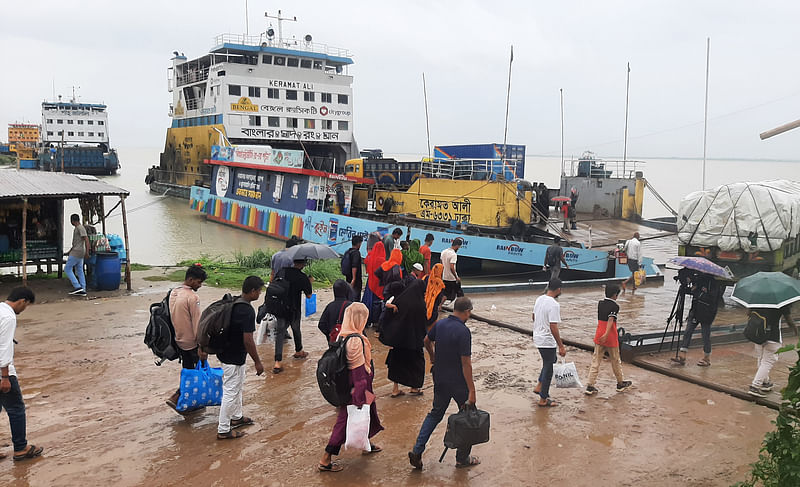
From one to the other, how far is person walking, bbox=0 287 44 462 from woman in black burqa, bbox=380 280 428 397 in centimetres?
307

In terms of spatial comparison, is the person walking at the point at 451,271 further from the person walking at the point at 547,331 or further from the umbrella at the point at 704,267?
the person walking at the point at 547,331

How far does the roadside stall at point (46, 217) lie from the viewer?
1155 cm

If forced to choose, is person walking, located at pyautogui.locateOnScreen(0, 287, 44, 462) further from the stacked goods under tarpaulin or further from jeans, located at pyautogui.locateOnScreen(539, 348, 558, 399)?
the stacked goods under tarpaulin

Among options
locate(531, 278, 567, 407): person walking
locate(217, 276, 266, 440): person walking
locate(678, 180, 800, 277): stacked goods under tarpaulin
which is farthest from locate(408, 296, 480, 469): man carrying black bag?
locate(678, 180, 800, 277): stacked goods under tarpaulin

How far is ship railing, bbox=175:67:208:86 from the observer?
4000 centimetres

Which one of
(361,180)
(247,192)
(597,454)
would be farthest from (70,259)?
(247,192)

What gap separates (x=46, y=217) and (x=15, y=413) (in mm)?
9160

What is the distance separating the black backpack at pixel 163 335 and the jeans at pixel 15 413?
113 centimetres

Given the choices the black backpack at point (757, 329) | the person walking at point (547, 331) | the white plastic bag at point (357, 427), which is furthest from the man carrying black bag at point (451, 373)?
the black backpack at point (757, 329)

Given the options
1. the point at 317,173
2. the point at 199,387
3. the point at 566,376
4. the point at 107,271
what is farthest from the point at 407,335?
the point at 317,173

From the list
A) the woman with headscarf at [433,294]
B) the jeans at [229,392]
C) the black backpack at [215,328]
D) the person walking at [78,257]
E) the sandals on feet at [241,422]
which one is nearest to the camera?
the black backpack at [215,328]

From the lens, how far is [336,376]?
4492 millimetres

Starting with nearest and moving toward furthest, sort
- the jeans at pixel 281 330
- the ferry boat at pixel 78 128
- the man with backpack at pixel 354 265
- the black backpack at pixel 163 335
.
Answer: the black backpack at pixel 163 335
the jeans at pixel 281 330
the man with backpack at pixel 354 265
the ferry boat at pixel 78 128

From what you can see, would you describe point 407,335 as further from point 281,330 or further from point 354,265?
point 354,265
